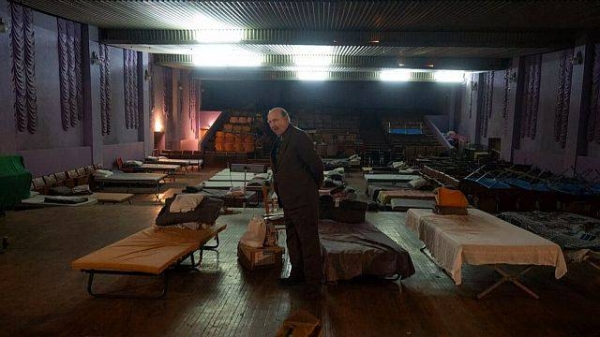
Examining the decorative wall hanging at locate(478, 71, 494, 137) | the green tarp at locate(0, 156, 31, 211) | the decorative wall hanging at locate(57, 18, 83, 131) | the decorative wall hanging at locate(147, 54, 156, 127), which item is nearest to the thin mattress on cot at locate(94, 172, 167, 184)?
the decorative wall hanging at locate(57, 18, 83, 131)

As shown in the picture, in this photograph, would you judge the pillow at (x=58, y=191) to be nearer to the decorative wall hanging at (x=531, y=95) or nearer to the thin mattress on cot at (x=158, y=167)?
the thin mattress on cot at (x=158, y=167)

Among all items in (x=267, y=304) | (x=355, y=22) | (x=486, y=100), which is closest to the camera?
(x=267, y=304)

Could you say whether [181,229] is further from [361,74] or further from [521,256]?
[361,74]

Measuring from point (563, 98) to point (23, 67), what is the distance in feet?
40.8

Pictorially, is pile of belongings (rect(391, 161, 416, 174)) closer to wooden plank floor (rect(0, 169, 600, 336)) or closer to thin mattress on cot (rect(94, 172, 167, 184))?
thin mattress on cot (rect(94, 172, 167, 184))

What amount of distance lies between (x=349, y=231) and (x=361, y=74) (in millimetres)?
16997

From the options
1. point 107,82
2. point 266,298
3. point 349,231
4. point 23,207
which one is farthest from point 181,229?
point 107,82

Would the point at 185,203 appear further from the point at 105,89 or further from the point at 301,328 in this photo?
the point at 105,89

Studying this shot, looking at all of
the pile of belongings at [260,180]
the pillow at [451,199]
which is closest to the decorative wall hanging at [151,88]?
the pile of belongings at [260,180]

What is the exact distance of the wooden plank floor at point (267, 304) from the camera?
3375 mm

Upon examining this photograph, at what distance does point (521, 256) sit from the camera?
154 inches

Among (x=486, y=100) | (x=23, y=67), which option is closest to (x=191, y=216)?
(x=23, y=67)

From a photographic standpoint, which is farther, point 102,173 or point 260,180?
point 102,173

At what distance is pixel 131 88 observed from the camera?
14.9m
